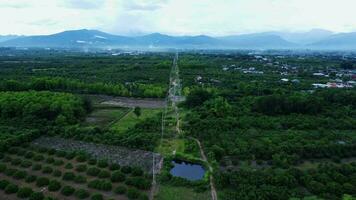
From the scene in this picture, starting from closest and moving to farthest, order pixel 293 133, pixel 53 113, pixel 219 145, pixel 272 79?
pixel 219 145, pixel 293 133, pixel 53 113, pixel 272 79

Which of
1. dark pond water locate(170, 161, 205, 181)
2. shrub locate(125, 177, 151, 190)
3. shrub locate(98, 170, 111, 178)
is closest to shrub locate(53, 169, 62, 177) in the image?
shrub locate(98, 170, 111, 178)

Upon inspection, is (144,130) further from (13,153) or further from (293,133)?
Result: (293,133)

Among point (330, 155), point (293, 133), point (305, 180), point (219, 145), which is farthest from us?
point (293, 133)

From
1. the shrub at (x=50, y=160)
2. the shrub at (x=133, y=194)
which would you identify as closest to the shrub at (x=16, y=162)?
the shrub at (x=50, y=160)

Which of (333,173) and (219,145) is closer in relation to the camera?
(333,173)

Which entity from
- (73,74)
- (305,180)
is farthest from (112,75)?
(305,180)
